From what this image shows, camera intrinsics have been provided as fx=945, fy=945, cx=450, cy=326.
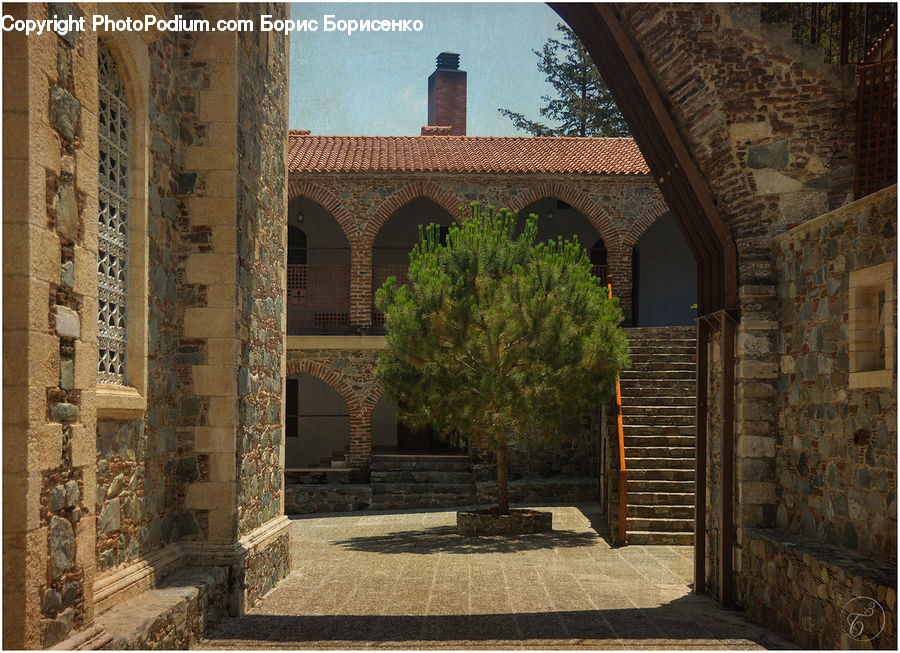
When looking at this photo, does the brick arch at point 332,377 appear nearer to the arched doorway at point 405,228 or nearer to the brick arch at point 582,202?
the arched doorway at point 405,228

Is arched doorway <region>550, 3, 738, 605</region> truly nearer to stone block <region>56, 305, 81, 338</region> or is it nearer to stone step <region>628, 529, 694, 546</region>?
stone step <region>628, 529, 694, 546</region>

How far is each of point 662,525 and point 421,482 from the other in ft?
19.1

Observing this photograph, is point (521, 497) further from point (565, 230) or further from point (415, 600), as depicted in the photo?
point (415, 600)

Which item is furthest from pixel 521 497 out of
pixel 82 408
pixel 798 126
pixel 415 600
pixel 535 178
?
pixel 82 408

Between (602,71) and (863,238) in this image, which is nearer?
(863,238)

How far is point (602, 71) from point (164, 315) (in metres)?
4.44

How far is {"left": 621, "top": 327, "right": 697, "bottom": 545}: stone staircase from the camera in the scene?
1195cm

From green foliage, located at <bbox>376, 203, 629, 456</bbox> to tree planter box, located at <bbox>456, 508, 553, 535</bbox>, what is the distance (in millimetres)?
942

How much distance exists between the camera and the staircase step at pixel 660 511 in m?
12.0

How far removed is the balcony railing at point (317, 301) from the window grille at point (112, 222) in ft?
40.6

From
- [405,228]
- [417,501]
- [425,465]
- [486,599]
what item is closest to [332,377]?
[425,465]

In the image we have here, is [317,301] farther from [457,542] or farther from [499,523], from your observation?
[457,542]

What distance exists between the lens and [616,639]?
6418 millimetres

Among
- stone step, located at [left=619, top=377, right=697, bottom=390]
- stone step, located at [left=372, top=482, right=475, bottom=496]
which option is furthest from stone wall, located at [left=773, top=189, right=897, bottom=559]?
stone step, located at [left=372, top=482, right=475, bottom=496]
